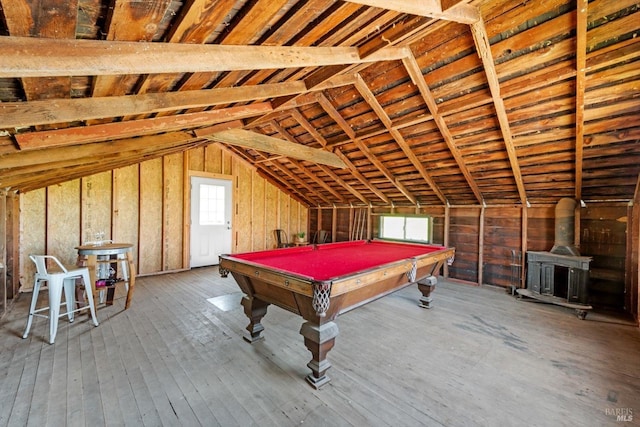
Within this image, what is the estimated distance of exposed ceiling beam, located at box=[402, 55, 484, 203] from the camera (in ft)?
10.0

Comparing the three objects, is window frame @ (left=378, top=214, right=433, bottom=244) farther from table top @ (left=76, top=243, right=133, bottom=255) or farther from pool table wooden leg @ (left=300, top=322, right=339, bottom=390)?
table top @ (left=76, top=243, right=133, bottom=255)

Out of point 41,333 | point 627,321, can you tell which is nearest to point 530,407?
point 627,321

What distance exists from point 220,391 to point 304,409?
2.28 feet

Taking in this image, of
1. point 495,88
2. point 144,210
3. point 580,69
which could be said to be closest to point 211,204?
point 144,210

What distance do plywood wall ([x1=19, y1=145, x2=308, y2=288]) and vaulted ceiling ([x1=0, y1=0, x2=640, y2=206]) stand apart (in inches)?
72.5

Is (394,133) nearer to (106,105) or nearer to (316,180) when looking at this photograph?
(316,180)

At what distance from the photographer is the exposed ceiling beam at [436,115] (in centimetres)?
305

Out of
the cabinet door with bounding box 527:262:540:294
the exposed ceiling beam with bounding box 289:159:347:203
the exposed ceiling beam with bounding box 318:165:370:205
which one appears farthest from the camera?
the exposed ceiling beam with bounding box 289:159:347:203

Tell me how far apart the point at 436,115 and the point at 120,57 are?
3.54 meters

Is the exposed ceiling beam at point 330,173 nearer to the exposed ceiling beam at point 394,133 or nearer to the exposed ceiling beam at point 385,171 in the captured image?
the exposed ceiling beam at point 385,171

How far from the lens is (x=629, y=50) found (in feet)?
7.82

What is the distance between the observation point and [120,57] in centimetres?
114

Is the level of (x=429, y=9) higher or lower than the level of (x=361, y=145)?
higher

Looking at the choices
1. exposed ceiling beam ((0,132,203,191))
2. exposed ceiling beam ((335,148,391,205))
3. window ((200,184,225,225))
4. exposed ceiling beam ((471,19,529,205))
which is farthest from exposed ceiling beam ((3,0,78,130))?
window ((200,184,225,225))
